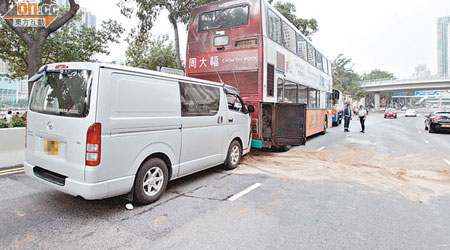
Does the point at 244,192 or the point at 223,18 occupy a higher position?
the point at 223,18

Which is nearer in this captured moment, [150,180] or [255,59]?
[150,180]

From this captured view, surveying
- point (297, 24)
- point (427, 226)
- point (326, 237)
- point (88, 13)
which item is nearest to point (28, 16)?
point (326, 237)

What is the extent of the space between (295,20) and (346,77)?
138 ft

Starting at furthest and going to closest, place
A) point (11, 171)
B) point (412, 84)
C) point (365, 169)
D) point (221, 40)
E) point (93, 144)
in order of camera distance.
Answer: point (412, 84)
point (221, 40)
point (365, 169)
point (11, 171)
point (93, 144)

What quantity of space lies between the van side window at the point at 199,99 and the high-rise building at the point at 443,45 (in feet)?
346

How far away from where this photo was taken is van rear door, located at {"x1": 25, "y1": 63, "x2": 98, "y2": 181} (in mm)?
3217

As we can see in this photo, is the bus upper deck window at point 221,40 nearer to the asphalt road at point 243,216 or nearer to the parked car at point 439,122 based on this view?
the asphalt road at point 243,216

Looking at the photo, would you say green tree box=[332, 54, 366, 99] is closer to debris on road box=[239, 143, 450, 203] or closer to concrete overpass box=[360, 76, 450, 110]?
concrete overpass box=[360, 76, 450, 110]

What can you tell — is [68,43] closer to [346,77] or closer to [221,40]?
[221,40]

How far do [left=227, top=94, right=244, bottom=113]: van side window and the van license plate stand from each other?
3373 mm

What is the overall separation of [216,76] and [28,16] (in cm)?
739

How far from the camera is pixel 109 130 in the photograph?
327cm

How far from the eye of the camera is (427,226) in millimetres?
3342

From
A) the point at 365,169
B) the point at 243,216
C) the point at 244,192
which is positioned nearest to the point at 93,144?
the point at 243,216
